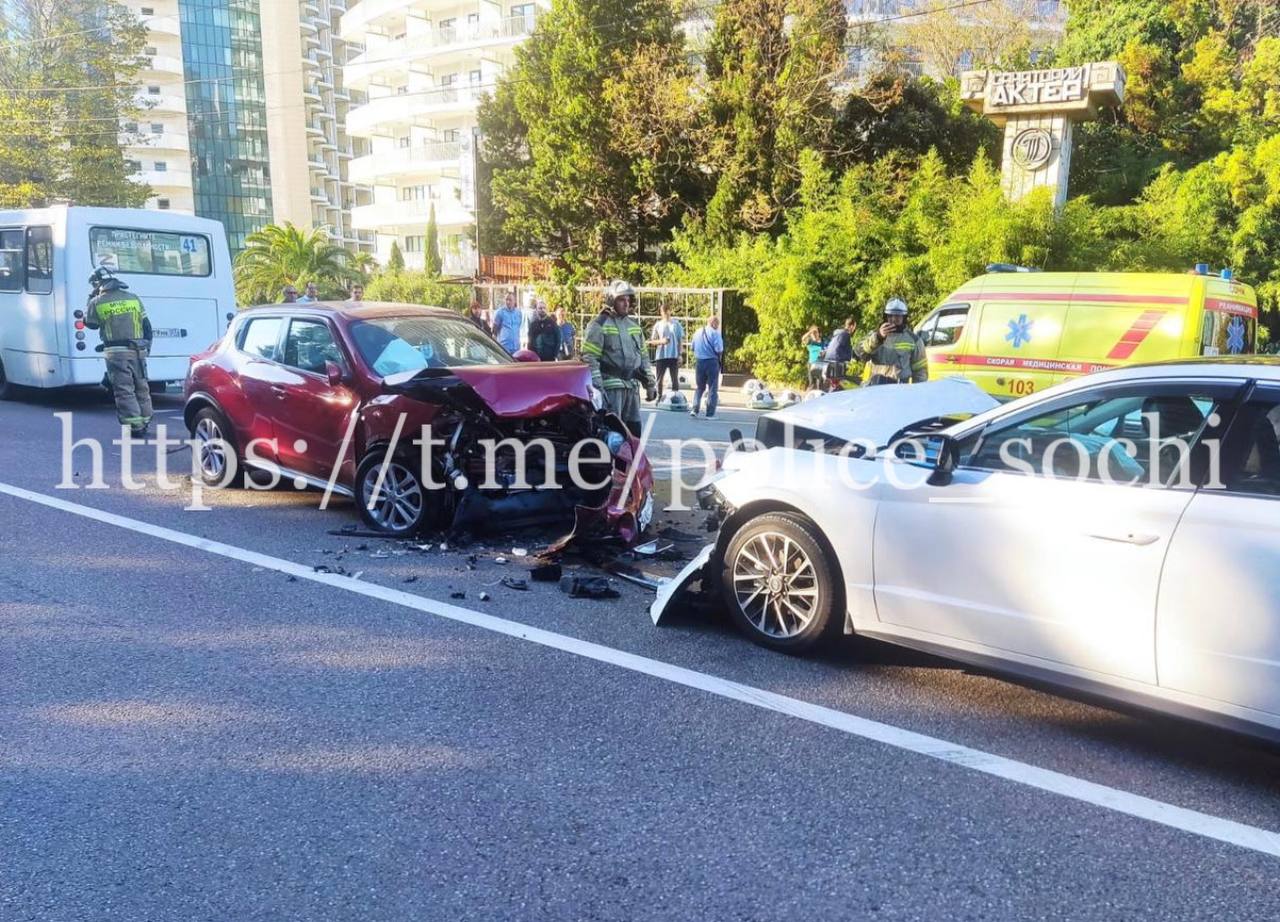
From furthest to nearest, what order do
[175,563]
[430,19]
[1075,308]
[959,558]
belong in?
[430,19], [1075,308], [175,563], [959,558]

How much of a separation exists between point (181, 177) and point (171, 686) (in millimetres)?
75569

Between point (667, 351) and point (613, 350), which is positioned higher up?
point (613, 350)

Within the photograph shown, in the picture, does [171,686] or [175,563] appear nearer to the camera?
[171,686]

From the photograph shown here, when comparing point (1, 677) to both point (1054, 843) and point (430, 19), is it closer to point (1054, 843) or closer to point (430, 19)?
point (1054, 843)

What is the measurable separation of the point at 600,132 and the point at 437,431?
19.8 m

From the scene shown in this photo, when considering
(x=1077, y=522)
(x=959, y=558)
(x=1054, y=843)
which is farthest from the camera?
(x=959, y=558)

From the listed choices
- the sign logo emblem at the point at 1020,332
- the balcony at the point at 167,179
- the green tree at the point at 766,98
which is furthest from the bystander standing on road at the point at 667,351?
the balcony at the point at 167,179

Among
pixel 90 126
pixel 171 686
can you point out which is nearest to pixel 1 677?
pixel 171 686

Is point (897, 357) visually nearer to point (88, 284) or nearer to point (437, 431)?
point (437, 431)

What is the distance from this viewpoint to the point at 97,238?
1337 cm

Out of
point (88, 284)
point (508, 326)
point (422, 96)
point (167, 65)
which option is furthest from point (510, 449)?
point (167, 65)

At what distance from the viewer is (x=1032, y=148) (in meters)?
17.9

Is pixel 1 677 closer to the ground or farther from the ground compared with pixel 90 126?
closer to the ground

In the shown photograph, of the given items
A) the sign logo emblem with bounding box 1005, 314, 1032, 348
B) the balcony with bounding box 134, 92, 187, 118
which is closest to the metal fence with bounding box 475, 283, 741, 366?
the sign logo emblem with bounding box 1005, 314, 1032, 348
